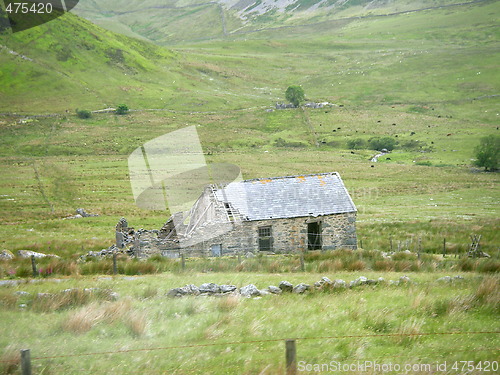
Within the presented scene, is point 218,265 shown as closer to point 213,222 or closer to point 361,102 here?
point 213,222

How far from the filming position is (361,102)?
144 metres

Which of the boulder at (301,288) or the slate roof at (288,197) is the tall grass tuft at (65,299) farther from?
the slate roof at (288,197)

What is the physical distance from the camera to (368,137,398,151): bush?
100 metres

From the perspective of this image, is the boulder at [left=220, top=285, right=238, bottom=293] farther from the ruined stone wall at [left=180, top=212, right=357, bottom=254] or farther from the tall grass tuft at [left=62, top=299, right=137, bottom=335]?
the ruined stone wall at [left=180, top=212, right=357, bottom=254]

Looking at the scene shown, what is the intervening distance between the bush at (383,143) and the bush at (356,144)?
4.64 ft

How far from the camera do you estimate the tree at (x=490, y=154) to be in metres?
76.3

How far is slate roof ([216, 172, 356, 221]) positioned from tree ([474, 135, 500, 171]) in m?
55.4

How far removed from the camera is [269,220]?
27.7 meters

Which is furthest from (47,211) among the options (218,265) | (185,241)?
(218,265)

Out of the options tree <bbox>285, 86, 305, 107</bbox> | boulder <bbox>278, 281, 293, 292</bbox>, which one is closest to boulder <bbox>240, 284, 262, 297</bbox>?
boulder <bbox>278, 281, 293, 292</bbox>

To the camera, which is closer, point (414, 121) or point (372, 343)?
point (372, 343)

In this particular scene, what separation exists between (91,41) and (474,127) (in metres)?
120

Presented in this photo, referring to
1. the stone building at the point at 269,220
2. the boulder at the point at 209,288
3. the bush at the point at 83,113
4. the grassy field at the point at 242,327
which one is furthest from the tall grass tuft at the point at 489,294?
the bush at the point at 83,113

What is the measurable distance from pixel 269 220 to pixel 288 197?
225 centimetres
